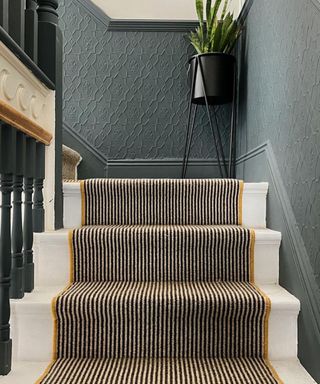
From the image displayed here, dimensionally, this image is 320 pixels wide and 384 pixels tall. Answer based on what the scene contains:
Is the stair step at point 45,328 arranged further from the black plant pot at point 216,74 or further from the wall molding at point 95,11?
the wall molding at point 95,11

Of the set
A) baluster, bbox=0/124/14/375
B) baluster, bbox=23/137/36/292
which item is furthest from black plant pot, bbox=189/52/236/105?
baluster, bbox=0/124/14/375

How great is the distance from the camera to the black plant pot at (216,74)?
7.96 ft

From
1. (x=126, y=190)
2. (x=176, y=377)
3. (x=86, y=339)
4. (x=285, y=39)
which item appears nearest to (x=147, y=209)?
(x=126, y=190)

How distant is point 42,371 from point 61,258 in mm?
410

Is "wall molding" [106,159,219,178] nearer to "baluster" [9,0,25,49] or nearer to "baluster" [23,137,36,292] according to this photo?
"baluster" [23,137,36,292]

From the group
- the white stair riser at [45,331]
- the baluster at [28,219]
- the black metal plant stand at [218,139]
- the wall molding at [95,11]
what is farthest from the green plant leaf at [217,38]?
the white stair riser at [45,331]

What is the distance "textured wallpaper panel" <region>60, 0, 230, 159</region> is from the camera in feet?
9.69

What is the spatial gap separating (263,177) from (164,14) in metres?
1.70

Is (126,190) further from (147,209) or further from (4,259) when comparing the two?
(4,259)

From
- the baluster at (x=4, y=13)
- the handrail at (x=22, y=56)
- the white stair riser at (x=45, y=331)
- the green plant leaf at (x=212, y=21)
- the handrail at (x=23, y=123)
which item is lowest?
the white stair riser at (x=45, y=331)

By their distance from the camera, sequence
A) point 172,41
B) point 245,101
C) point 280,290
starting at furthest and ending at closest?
point 172,41 → point 245,101 → point 280,290

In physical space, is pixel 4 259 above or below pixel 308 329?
above

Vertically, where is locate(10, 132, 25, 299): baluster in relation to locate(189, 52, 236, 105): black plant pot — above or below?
below

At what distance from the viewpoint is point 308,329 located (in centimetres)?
122
